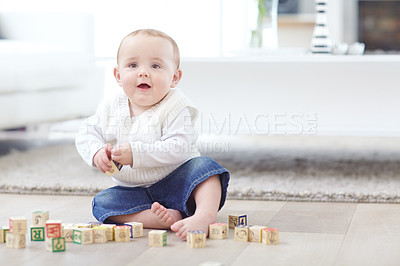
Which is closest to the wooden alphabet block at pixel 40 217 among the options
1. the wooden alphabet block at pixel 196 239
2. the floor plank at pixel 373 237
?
the wooden alphabet block at pixel 196 239

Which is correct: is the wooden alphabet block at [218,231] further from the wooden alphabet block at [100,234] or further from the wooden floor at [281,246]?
the wooden alphabet block at [100,234]

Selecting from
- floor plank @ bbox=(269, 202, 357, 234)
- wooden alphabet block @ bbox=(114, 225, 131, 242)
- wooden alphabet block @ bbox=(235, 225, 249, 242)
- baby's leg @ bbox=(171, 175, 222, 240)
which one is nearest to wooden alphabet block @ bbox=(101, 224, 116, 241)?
wooden alphabet block @ bbox=(114, 225, 131, 242)

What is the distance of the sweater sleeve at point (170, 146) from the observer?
50.0 inches

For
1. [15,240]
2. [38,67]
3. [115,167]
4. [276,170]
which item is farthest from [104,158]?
[38,67]

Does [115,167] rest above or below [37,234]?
above

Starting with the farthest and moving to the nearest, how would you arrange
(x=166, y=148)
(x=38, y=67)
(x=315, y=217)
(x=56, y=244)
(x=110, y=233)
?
(x=38, y=67), (x=315, y=217), (x=166, y=148), (x=110, y=233), (x=56, y=244)

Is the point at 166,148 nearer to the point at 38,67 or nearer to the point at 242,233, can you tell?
the point at 242,233

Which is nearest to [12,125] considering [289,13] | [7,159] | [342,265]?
[7,159]

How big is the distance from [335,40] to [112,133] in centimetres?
423

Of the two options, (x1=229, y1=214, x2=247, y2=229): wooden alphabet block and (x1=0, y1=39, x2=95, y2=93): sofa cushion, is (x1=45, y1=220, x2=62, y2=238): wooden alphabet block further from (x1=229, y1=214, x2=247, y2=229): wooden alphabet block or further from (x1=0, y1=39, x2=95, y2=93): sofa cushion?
(x1=0, y1=39, x2=95, y2=93): sofa cushion

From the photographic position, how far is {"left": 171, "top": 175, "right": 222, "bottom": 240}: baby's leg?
1.21 metres

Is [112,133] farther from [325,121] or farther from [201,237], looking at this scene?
[325,121]

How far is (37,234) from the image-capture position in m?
1.18

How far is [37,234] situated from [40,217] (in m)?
0.06
